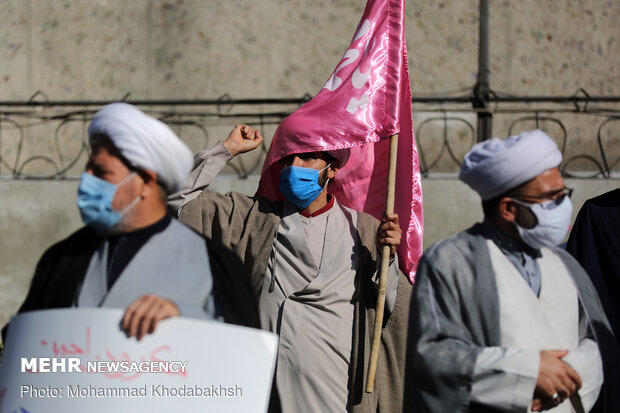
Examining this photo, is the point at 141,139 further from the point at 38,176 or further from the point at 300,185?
the point at 38,176

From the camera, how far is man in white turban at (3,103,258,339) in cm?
213

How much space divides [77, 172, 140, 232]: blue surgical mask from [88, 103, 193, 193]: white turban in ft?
0.28

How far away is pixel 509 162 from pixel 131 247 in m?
1.10

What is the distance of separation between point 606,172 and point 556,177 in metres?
5.38

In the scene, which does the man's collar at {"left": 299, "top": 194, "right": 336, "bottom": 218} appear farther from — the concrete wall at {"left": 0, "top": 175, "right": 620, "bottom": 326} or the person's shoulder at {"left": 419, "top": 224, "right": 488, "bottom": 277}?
the concrete wall at {"left": 0, "top": 175, "right": 620, "bottom": 326}

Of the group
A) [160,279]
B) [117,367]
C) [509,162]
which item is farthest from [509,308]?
[117,367]

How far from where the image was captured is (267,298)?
3525 mm

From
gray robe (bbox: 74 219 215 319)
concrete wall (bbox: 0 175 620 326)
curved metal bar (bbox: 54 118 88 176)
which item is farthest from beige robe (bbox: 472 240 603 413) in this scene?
curved metal bar (bbox: 54 118 88 176)

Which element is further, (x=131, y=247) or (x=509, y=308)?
(x=509, y=308)

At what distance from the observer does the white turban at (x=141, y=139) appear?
85.3 inches

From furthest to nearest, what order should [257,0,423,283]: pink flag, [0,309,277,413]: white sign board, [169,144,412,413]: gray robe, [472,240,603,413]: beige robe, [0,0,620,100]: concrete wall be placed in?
1. [0,0,620,100]: concrete wall
2. [257,0,423,283]: pink flag
3. [169,144,412,413]: gray robe
4. [472,240,603,413]: beige robe
5. [0,309,277,413]: white sign board

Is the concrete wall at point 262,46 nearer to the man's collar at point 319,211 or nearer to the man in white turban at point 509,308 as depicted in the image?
the man's collar at point 319,211

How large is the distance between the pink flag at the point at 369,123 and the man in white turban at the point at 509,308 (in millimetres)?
1366

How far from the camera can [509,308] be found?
2.37 meters
